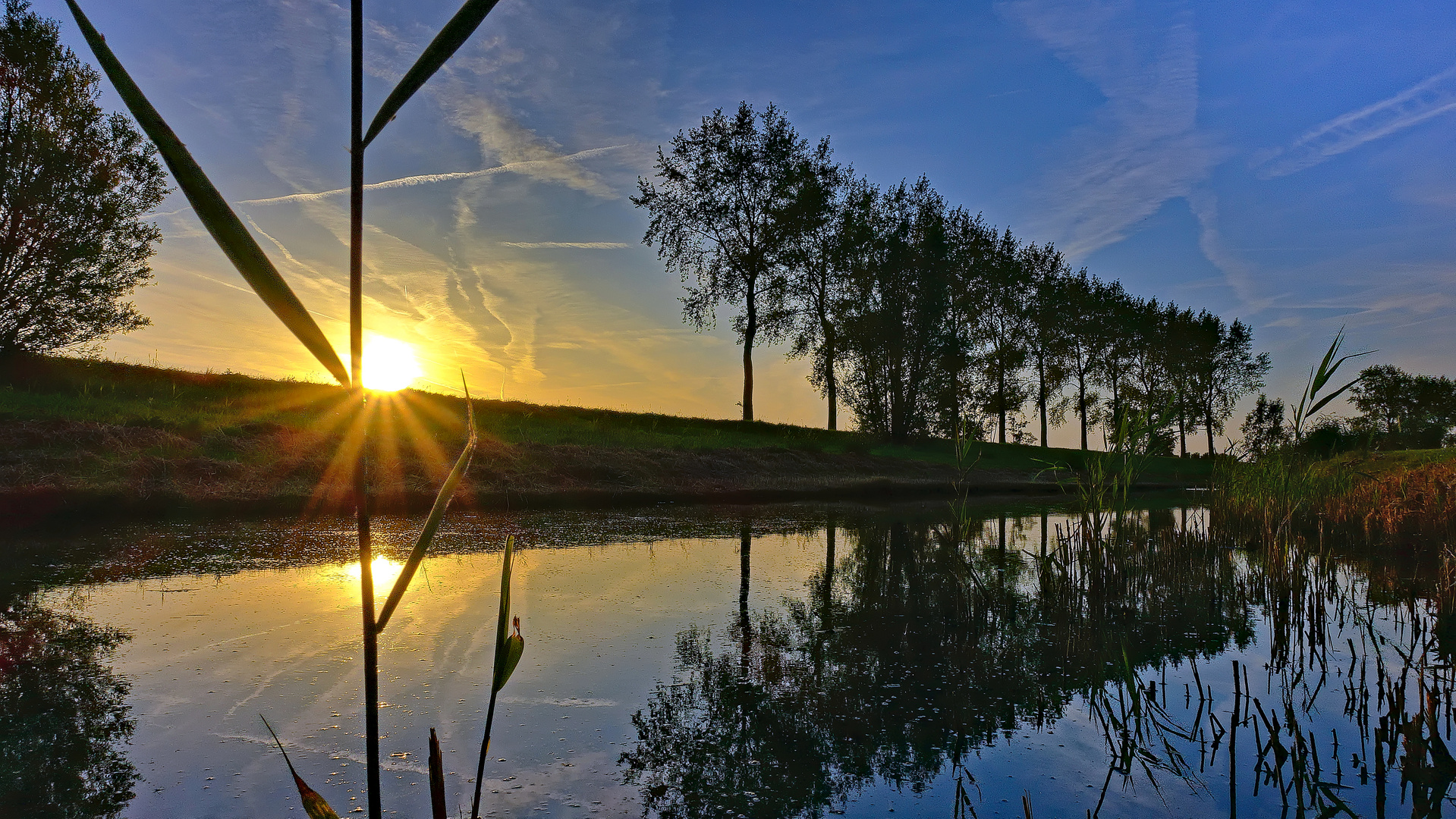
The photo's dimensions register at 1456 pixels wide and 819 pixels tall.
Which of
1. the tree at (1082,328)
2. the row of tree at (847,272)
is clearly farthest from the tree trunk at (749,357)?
the tree at (1082,328)

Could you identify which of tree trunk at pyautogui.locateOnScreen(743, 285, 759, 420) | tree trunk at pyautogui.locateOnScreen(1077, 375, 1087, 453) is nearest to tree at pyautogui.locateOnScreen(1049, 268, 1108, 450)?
tree trunk at pyautogui.locateOnScreen(1077, 375, 1087, 453)

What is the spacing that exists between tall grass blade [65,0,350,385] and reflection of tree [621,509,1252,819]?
2.19 meters

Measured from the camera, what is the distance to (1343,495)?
27.5ft

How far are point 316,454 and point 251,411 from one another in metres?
3.11

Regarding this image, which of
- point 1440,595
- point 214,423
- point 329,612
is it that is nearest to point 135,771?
point 329,612

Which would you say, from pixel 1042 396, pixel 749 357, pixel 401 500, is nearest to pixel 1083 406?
pixel 1042 396

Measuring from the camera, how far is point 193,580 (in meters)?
5.17

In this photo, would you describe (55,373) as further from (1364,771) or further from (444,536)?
(1364,771)

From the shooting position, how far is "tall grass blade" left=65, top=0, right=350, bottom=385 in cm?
69

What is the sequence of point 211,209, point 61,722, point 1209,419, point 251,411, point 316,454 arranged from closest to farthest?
1. point 211,209
2. point 61,722
3. point 316,454
4. point 251,411
5. point 1209,419

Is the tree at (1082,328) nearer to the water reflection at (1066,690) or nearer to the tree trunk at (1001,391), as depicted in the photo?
the tree trunk at (1001,391)

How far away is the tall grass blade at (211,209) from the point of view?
69 centimetres

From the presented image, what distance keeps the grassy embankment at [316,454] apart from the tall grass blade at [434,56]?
4591 mm

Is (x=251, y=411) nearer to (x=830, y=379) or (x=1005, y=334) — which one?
(x=830, y=379)
